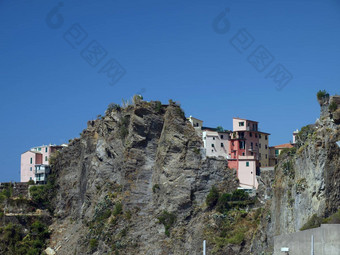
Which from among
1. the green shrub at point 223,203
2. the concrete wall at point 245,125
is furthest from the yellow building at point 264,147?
the green shrub at point 223,203

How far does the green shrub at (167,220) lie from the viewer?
64062 mm

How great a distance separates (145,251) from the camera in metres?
63.9

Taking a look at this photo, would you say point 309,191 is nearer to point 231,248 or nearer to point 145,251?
point 231,248

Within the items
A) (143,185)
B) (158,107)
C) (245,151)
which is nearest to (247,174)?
(245,151)

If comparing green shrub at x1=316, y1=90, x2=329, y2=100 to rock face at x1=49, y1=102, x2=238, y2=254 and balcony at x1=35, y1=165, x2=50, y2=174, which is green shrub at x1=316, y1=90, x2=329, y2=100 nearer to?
rock face at x1=49, y1=102, x2=238, y2=254

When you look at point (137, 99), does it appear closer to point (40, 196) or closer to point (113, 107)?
point (113, 107)

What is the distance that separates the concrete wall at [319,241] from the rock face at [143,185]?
37.9m

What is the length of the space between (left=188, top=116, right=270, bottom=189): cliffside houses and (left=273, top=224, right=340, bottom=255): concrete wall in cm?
4598

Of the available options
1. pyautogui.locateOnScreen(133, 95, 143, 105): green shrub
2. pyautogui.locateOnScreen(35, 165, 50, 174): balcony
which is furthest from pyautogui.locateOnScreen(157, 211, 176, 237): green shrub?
pyautogui.locateOnScreen(35, 165, 50, 174): balcony

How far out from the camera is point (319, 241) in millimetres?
21594

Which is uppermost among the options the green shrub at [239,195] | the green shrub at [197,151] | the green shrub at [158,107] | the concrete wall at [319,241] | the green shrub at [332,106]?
the green shrub at [158,107]

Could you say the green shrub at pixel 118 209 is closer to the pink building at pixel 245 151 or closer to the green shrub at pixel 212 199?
the green shrub at pixel 212 199

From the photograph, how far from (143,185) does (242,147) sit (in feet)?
42.6

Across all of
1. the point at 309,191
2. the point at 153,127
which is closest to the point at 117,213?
the point at 153,127
